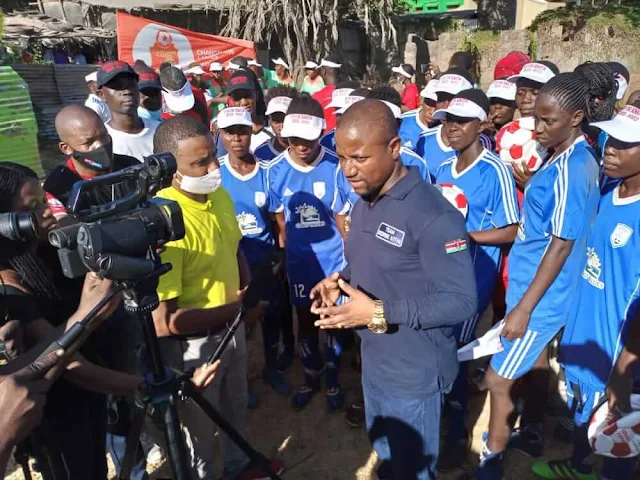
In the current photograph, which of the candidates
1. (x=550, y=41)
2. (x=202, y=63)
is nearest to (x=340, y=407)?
(x=202, y=63)

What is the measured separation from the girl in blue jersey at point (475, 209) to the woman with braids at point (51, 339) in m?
1.84

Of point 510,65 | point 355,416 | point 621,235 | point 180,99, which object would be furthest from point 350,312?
point 510,65

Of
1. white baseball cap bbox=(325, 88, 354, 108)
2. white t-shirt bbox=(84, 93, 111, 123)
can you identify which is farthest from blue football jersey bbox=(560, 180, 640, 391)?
white t-shirt bbox=(84, 93, 111, 123)

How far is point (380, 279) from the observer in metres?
2.00

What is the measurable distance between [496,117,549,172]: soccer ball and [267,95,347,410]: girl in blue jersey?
128 cm

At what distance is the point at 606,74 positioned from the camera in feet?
10.4

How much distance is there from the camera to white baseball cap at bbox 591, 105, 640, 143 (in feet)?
7.07

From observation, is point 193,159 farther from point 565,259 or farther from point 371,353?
point 565,259

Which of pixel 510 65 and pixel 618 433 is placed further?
pixel 510 65

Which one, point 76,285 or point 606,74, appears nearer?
point 76,285

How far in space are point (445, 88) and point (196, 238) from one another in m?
3.00

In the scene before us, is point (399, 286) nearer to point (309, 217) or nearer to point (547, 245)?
point (547, 245)

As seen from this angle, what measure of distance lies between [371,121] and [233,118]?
5.98 feet

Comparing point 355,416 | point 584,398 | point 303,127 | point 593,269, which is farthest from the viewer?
point 355,416
